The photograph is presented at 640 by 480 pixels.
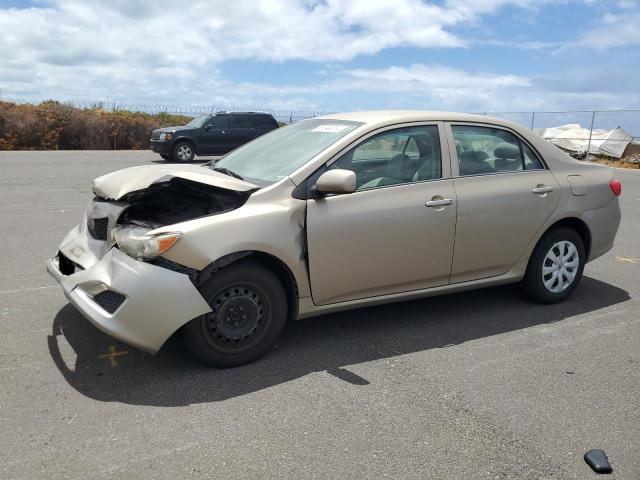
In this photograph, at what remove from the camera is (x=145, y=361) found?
391 cm

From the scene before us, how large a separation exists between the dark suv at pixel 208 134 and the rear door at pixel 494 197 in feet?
52.5

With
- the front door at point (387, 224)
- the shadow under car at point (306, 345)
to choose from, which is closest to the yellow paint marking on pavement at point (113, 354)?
the shadow under car at point (306, 345)

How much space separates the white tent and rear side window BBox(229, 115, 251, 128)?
1177cm

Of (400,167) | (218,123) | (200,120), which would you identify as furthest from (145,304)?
(200,120)

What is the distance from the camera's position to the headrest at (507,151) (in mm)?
4949

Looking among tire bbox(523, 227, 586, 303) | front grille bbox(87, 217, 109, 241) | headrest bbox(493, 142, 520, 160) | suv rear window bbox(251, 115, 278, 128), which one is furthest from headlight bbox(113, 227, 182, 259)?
suv rear window bbox(251, 115, 278, 128)

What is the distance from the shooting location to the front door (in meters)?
4.00

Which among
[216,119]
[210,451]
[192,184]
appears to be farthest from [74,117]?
[210,451]

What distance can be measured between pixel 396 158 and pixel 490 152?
93 cm

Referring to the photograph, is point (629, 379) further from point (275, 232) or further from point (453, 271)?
point (275, 232)

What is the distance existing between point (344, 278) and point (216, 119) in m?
17.3

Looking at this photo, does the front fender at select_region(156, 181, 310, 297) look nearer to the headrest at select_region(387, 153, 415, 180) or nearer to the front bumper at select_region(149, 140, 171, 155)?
the headrest at select_region(387, 153, 415, 180)

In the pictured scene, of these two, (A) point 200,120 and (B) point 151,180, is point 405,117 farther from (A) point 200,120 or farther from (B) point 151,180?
(A) point 200,120

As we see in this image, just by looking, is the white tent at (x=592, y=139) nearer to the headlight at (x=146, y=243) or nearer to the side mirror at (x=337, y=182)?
the side mirror at (x=337, y=182)
